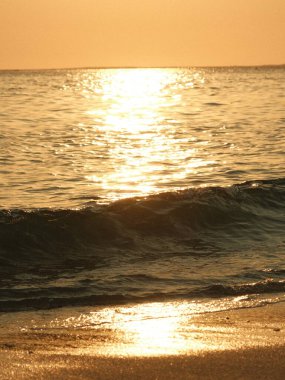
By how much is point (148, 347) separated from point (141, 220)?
707 cm

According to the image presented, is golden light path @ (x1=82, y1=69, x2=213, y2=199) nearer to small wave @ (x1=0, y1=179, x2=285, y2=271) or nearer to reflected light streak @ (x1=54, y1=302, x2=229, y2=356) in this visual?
small wave @ (x1=0, y1=179, x2=285, y2=271)

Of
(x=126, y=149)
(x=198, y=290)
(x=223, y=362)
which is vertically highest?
(x=223, y=362)

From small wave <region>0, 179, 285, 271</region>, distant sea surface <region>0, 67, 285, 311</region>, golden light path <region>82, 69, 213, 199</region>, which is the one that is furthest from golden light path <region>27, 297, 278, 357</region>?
golden light path <region>82, 69, 213, 199</region>

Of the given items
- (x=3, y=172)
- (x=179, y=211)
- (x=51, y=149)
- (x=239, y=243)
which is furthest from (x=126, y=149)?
(x=239, y=243)

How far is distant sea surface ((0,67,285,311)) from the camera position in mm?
9438

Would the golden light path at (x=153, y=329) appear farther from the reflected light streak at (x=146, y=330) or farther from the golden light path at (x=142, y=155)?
the golden light path at (x=142, y=155)

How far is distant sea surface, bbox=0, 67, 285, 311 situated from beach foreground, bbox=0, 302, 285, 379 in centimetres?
82

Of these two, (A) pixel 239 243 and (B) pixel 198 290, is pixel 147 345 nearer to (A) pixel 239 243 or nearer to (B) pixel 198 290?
(B) pixel 198 290

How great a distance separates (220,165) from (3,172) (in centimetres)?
510

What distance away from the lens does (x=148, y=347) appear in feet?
22.0

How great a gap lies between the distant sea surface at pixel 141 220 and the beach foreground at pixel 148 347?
32.4 inches

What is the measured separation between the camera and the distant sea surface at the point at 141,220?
9438 millimetres

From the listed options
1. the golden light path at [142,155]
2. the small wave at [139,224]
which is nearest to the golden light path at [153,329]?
the small wave at [139,224]

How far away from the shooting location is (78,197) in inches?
623
